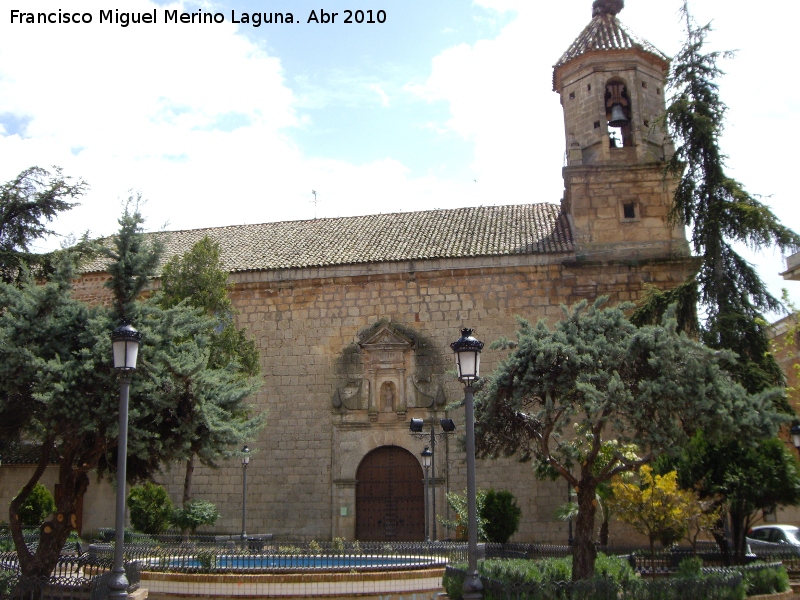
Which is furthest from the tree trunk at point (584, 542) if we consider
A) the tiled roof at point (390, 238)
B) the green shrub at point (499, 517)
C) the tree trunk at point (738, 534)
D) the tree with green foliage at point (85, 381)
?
the tiled roof at point (390, 238)

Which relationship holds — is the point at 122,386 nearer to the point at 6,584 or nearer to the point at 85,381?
the point at 85,381

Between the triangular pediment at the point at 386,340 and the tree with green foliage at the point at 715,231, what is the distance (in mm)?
6162

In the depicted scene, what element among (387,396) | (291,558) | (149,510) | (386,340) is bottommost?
(291,558)

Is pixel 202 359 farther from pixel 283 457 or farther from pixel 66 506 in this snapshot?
pixel 283 457

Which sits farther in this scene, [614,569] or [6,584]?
[614,569]

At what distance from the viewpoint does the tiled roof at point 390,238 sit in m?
20.5

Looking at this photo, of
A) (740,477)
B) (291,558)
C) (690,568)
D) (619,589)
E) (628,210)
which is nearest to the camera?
(619,589)

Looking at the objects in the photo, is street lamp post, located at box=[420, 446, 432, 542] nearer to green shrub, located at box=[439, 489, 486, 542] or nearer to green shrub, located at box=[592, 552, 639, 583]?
green shrub, located at box=[439, 489, 486, 542]

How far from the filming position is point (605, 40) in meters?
20.5

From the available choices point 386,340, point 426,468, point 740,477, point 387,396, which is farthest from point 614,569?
point 386,340

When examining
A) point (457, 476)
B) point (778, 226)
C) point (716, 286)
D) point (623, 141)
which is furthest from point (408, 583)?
point (623, 141)

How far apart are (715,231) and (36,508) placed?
17.6 metres

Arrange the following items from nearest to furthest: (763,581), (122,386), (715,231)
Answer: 1. (122,386)
2. (763,581)
3. (715,231)

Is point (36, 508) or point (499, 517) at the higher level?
point (36, 508)
